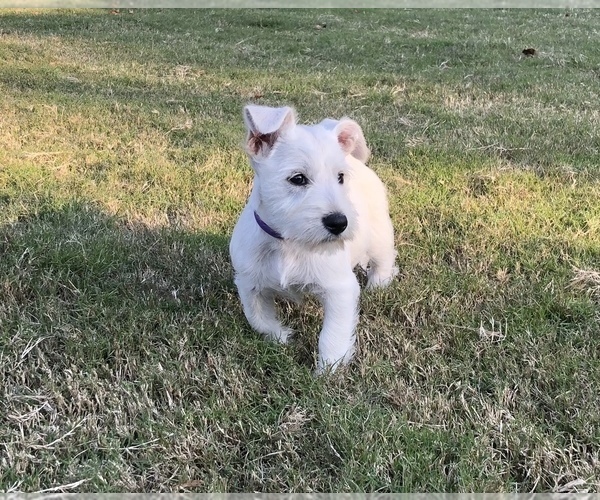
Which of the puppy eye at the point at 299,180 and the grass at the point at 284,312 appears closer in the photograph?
the grass at the point at 284,312

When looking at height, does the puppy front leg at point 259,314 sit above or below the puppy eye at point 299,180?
below

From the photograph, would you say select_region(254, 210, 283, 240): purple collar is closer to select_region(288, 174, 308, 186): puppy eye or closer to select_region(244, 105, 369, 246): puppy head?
select_region(244, 105, 369, 246): puppy head

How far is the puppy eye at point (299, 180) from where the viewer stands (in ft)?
10.1

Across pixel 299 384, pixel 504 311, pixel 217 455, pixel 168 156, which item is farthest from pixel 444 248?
pixel 168 156

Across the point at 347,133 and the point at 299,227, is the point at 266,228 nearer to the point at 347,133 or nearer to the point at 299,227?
the point at 299,227

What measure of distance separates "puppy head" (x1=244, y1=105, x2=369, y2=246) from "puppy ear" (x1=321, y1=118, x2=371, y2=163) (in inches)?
7.2

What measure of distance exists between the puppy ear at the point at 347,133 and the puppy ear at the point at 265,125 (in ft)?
1.18

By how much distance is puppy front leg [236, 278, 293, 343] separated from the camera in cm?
345

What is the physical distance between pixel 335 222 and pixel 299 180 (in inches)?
12.8

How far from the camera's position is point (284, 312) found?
12.6 feet

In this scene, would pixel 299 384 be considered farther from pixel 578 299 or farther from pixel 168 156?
pixel 168 156

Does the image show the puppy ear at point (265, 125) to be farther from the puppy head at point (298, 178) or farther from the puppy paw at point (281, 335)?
the puppy paw at point (281, 335)

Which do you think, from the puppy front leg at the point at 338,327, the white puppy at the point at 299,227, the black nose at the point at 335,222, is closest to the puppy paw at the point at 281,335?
the white puppy at the point at 299,227

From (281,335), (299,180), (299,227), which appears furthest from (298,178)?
(281,335)
